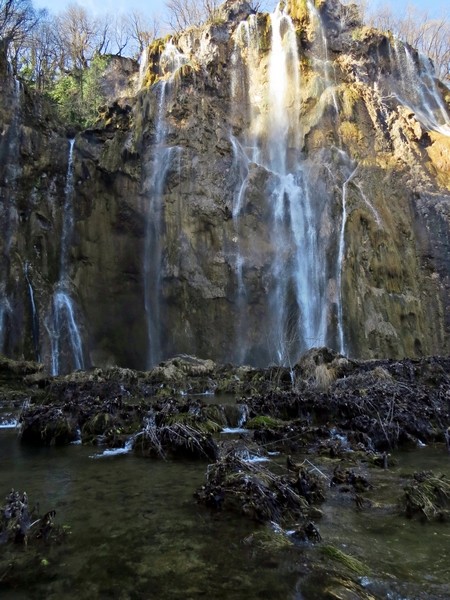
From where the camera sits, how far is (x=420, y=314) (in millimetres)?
27656

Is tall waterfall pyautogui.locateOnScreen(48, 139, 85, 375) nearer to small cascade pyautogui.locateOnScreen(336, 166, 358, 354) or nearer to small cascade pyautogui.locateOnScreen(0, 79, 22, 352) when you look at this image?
small cascade pyautogui.locateOnScreen(0, 79, 22, 352)

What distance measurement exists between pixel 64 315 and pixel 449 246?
21.9 meters

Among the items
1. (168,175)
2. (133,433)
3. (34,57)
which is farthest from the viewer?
(34,57)

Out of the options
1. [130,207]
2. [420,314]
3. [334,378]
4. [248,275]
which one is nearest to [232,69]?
[130,207]

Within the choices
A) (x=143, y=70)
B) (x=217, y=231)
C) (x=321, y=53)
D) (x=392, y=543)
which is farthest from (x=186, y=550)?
(x=143, y=70)

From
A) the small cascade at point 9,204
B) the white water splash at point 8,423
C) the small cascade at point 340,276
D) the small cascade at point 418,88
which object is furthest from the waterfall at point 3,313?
the small cascade at point 418,88

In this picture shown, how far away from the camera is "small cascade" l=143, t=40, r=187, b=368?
2655 centimetres

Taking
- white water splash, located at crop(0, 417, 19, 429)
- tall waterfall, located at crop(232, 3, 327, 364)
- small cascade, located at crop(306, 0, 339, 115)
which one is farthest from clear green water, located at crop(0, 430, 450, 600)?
small cascade, located at crop(306, 0, 339, 115)

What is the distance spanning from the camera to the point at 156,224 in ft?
90.8

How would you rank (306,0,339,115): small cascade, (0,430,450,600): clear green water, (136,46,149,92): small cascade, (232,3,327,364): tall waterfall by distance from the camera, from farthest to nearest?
(136,46,149,92): small cascade < (306,0,339,115): small cascade < (232,3,327,364): tall waterfall < (0,430,450,600): clear green water

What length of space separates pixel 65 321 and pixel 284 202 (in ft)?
44.9

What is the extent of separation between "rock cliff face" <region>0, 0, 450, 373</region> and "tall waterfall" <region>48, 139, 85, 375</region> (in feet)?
0.22

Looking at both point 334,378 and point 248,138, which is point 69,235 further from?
point 334,378

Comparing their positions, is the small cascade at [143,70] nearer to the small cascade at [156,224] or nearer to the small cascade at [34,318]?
the small cascade at [156,224]
